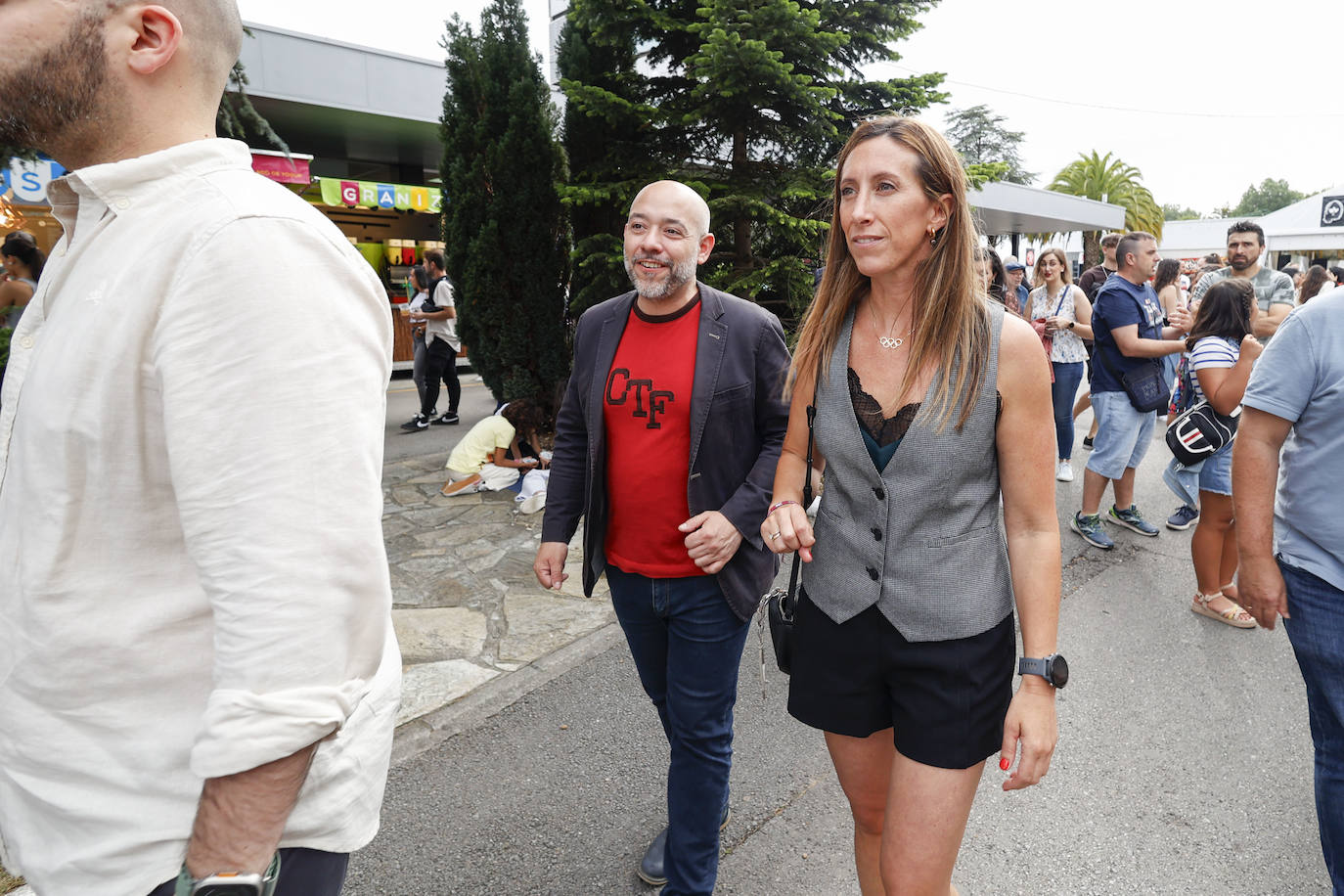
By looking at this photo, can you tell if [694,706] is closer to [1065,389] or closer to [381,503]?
[381,503]

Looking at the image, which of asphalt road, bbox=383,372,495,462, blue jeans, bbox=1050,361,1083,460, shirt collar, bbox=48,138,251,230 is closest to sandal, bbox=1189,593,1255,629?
blue jeans, bbox=1050,361,1083,460

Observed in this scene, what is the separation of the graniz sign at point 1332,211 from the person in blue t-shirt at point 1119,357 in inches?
890

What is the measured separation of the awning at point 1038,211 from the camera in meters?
23.5

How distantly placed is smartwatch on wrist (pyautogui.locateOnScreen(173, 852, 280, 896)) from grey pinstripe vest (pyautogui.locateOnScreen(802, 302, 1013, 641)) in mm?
1234

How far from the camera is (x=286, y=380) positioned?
891 mm

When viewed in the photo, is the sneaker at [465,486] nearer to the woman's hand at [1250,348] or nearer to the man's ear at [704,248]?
the man's ear at [704,248]

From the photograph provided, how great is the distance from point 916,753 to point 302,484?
1.37m

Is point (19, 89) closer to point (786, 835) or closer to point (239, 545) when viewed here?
point (239, 545)

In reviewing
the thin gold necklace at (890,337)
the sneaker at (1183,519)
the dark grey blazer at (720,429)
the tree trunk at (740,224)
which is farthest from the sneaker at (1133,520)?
the thin gold necklace at (890,337)

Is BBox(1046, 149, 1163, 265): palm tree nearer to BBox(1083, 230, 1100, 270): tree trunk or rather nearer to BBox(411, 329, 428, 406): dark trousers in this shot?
BBox(1083, 230, 1100, 270): tree trunk

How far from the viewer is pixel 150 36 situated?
3.20 feet

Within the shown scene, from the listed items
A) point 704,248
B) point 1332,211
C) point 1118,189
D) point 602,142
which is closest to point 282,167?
point 602,142

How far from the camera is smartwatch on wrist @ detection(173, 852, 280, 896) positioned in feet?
2.97

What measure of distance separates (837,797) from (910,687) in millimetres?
1345
